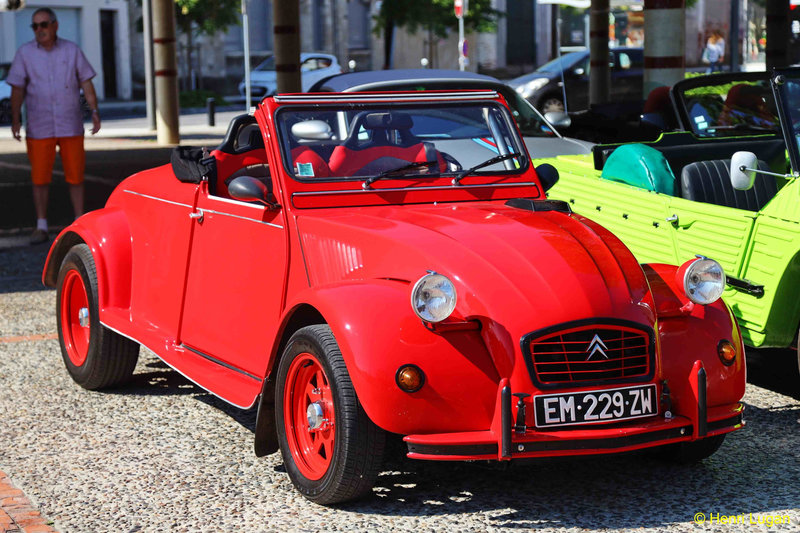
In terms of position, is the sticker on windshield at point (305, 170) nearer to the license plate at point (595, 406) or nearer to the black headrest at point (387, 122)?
the black headrest at point (387, 122)

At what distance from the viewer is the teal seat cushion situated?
7.13 metres

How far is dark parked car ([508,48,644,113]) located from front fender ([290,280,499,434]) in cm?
2296

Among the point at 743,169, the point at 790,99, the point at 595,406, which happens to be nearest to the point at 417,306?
the point at 595,406

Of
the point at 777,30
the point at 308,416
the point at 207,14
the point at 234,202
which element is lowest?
the point at 308,416

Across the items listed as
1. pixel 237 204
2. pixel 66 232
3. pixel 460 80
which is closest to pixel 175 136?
pixel 460 80

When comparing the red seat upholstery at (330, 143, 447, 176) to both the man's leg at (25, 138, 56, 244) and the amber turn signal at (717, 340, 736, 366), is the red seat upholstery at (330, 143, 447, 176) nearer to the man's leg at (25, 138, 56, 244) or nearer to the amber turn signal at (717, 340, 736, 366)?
the amber turn signal at (717, 340, 736, 366)

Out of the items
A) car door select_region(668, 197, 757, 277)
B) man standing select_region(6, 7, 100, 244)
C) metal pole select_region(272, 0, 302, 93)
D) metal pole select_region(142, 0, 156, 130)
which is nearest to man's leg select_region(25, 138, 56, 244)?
man standing select_region(6, 7, 100, 244)

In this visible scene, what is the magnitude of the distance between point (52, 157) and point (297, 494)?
7682mm

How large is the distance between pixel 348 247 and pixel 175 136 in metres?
19.6

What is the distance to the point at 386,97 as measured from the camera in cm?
595

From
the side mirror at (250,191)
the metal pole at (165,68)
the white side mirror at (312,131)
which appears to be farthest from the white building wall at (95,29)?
the side mirror at (250,191)

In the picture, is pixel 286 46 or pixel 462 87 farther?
pixel 286 46

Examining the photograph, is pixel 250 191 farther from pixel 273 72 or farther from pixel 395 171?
pixel 273 72

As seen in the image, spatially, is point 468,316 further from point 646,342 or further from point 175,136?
point 175,136
